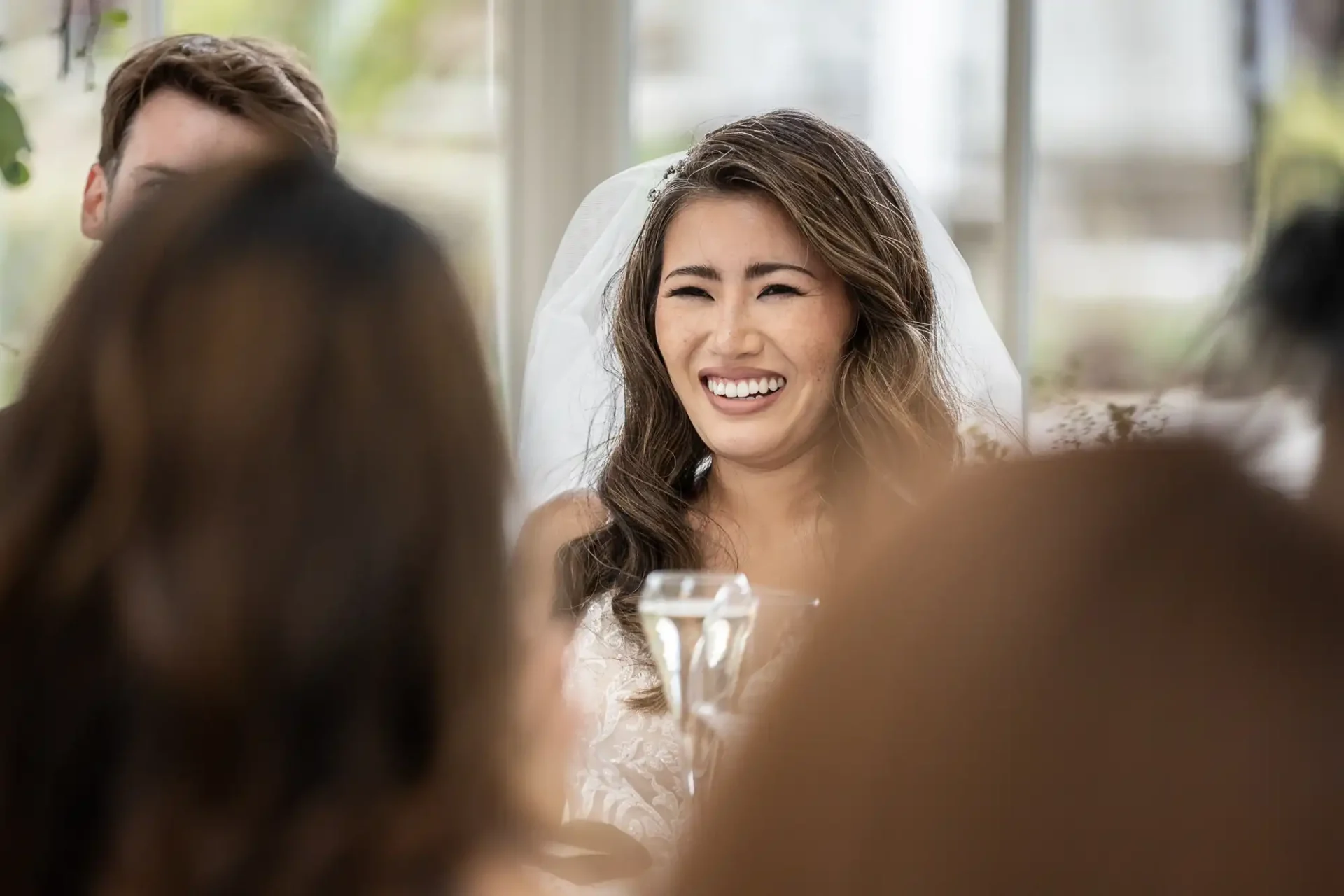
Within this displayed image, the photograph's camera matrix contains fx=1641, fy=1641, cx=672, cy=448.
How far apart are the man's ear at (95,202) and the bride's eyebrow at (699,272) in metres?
0.86

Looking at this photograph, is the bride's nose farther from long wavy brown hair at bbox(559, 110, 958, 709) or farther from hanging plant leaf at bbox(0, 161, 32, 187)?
hanging plant leaf at bbox(0, 161, 32, 187)

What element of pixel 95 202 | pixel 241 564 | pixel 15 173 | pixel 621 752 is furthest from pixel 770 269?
pixel 241 564

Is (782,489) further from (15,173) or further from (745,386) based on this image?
(15,173)

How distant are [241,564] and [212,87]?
1.88 m

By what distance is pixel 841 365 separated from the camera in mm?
2264

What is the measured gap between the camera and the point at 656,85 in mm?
3613

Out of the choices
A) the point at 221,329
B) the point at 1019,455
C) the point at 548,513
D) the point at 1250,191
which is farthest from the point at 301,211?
the point at 1250,191

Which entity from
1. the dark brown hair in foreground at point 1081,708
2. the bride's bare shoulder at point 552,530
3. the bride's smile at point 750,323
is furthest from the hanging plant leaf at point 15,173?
the dark brown hair in foreground at point 1081,708

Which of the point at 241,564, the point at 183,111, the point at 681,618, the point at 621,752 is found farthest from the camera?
the point at 183,111

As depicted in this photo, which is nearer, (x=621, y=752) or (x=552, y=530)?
(x=621, y=752)

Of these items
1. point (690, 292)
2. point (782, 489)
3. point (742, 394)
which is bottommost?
point (782, 489)

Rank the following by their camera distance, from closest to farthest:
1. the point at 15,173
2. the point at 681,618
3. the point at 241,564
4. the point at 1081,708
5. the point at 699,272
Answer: the point at 1081,708 → the point at 241,564 → the point at 681,618 → the point at 699,272 → the point at 15,173

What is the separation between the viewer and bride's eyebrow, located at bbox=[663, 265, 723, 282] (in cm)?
224

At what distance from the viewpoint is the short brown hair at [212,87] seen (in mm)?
2451
